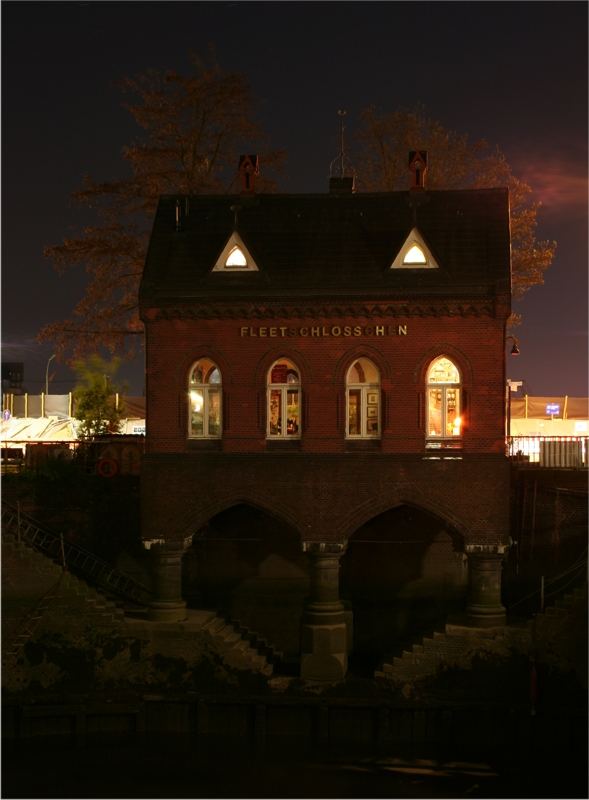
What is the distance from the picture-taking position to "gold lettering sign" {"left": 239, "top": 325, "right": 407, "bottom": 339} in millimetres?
29375

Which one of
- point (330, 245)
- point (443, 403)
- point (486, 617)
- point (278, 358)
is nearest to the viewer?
point (486, 617)

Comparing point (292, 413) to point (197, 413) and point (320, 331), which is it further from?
point (197, 413)

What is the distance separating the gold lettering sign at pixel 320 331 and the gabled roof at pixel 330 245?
85 centimetres

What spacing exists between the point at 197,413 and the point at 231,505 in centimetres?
276

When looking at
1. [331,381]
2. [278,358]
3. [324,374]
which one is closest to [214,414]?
[278,358]

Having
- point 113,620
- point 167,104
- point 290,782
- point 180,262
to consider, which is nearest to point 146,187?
point 167,104

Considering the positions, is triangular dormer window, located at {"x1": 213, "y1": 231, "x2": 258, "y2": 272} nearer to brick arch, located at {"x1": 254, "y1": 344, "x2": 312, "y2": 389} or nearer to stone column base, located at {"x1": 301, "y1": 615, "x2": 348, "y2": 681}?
brick arch, located at {"x1": 254, "y1": 344, "x2": 312, "y2": 389}

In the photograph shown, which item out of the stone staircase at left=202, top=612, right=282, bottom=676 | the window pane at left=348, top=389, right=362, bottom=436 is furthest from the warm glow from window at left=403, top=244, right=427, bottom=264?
the stone staircase at left=202, top=612, right=282, bottom=676

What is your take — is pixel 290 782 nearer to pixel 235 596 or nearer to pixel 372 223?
pixel 235 596

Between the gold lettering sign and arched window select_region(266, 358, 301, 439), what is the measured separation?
832 millimetres

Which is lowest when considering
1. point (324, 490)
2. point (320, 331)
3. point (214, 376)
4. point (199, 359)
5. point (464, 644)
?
point (464, 644)

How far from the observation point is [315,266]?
3008cm

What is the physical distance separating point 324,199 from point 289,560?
1155 centimetres

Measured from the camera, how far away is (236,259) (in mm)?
30281
